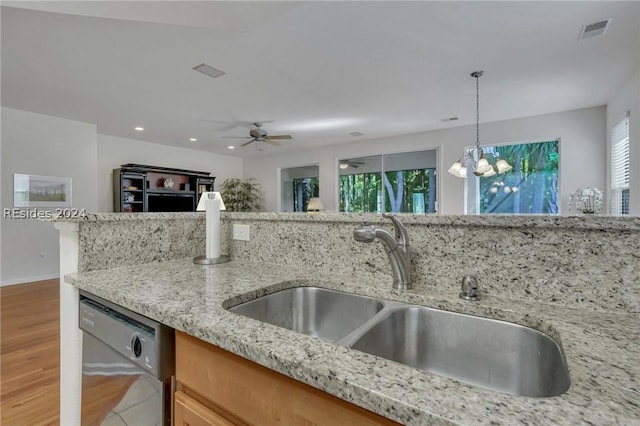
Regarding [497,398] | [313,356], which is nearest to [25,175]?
[313,356]

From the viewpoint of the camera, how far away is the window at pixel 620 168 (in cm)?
346

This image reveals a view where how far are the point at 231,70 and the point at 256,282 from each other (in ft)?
8.72

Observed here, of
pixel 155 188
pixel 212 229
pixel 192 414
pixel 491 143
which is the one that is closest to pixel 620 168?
pixel 491 143

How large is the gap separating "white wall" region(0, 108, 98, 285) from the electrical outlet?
4.78 m

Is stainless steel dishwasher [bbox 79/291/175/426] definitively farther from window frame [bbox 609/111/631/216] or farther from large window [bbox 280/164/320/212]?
large window [bbox 280/164/320/212]

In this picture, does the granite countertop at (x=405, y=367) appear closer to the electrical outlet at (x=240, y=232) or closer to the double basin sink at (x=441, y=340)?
the double basin sink at (x=441, y=340)

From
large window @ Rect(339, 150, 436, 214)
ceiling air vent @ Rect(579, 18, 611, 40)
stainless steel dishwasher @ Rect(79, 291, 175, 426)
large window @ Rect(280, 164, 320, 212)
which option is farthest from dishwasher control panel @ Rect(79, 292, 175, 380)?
large window @ Rect(280, 164, 320, 212)

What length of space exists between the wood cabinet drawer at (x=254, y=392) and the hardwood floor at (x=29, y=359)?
5.33 feet

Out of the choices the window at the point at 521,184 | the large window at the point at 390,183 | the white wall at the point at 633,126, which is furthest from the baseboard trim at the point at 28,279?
the white wall at the point at 633,126

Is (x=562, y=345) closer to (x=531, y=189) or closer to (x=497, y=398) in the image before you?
(x=497, y=398)

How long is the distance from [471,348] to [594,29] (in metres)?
2.92

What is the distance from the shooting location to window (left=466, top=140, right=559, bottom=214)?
15.0 ft

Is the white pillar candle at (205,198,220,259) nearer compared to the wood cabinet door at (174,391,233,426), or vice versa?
the wood cabinet door at (174,391,233,426)

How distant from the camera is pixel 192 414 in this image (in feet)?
2.41
